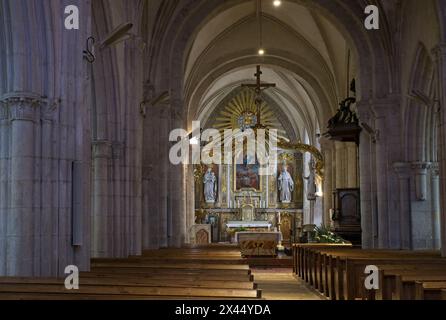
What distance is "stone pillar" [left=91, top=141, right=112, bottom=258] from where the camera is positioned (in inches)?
486

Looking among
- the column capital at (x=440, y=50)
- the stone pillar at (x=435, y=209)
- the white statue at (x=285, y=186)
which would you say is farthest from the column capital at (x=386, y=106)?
the white statue at (x=285, y=186)

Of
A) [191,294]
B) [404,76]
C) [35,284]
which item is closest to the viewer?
[191,294]

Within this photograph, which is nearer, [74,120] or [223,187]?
[74,120]

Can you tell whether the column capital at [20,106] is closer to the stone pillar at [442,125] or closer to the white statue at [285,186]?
the stone pillar at [442,125]

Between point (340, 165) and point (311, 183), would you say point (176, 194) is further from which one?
point (311, 183)

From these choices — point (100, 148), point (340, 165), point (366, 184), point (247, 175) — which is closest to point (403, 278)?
point (100, 148)

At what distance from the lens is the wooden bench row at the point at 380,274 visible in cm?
654

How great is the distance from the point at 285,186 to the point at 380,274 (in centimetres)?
2743

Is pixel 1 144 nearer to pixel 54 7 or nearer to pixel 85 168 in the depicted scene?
pixel 85 168

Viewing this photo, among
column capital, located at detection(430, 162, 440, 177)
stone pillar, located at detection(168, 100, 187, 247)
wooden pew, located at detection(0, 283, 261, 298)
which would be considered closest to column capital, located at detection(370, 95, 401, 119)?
column capital, located at detection(430, 162, 440, 177)

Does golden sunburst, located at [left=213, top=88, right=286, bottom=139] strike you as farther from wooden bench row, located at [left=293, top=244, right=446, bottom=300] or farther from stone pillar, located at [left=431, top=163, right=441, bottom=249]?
wooden bench row, located at [left=293, top=244, right=446, bottom=300]
